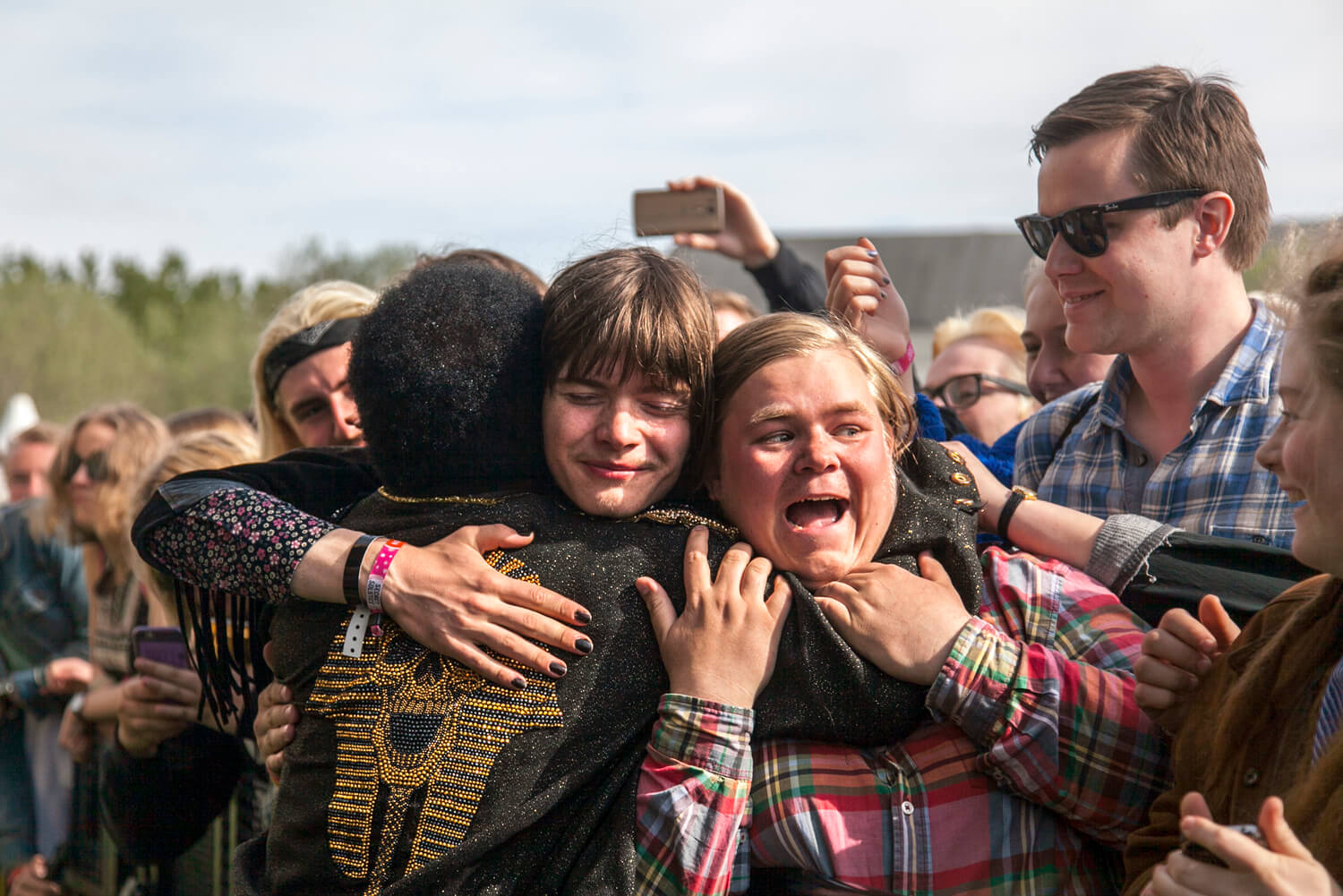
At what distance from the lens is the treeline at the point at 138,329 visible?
43688 millimetres

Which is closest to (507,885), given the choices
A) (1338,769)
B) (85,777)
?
(1338,769)

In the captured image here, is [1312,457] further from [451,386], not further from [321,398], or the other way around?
[321,398]

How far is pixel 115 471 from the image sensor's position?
18.3 feet

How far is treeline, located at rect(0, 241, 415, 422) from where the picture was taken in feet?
143

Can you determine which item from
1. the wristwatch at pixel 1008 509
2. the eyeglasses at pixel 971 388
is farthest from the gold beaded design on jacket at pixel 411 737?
the eyeglasses at pixel 971 388

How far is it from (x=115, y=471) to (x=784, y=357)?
4.33 meters

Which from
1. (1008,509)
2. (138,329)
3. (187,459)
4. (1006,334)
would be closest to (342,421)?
(187,459)

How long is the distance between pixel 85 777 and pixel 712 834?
4107 mm

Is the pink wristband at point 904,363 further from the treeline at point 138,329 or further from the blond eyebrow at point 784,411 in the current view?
the treeline at point 138,329

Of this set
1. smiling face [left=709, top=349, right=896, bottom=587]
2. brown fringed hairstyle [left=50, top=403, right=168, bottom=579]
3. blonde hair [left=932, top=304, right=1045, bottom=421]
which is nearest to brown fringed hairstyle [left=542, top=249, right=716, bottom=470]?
smiling face [left=709, top=349, right=896, bottom=587]

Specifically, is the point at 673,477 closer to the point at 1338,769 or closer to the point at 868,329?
the point at 868,329

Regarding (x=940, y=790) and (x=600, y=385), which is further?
(x=600, y=385)

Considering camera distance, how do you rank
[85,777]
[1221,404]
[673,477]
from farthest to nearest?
1. [85,777]
2. [1221,404]
3. [673,477]

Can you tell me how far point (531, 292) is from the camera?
251 centimetres
